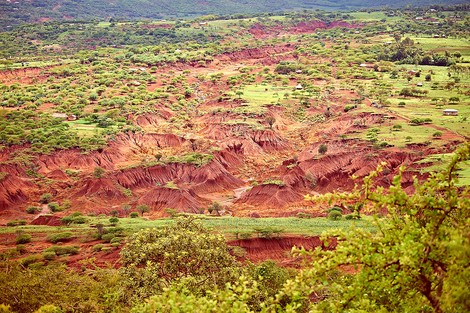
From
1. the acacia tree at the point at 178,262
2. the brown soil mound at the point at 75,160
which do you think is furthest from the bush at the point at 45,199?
the acacia tree at the point at 178,262

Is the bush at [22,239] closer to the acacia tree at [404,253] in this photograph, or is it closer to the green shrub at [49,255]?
the green shrub at [49,255]

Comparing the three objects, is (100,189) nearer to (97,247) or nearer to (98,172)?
(98,172)

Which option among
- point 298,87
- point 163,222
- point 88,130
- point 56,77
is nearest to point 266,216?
point 163,222

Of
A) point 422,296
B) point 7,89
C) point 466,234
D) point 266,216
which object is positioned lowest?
point 266,216

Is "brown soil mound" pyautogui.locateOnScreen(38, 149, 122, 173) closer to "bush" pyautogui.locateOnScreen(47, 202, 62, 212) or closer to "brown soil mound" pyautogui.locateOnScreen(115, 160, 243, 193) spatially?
"brown soil mound" pyautogui.locateOnScreen(115, 160, 243, 193)

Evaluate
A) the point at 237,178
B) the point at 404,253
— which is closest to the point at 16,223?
the point at 237,178

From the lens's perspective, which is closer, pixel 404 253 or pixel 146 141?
pixel 404 253

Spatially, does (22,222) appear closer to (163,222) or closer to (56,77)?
(163,222)
